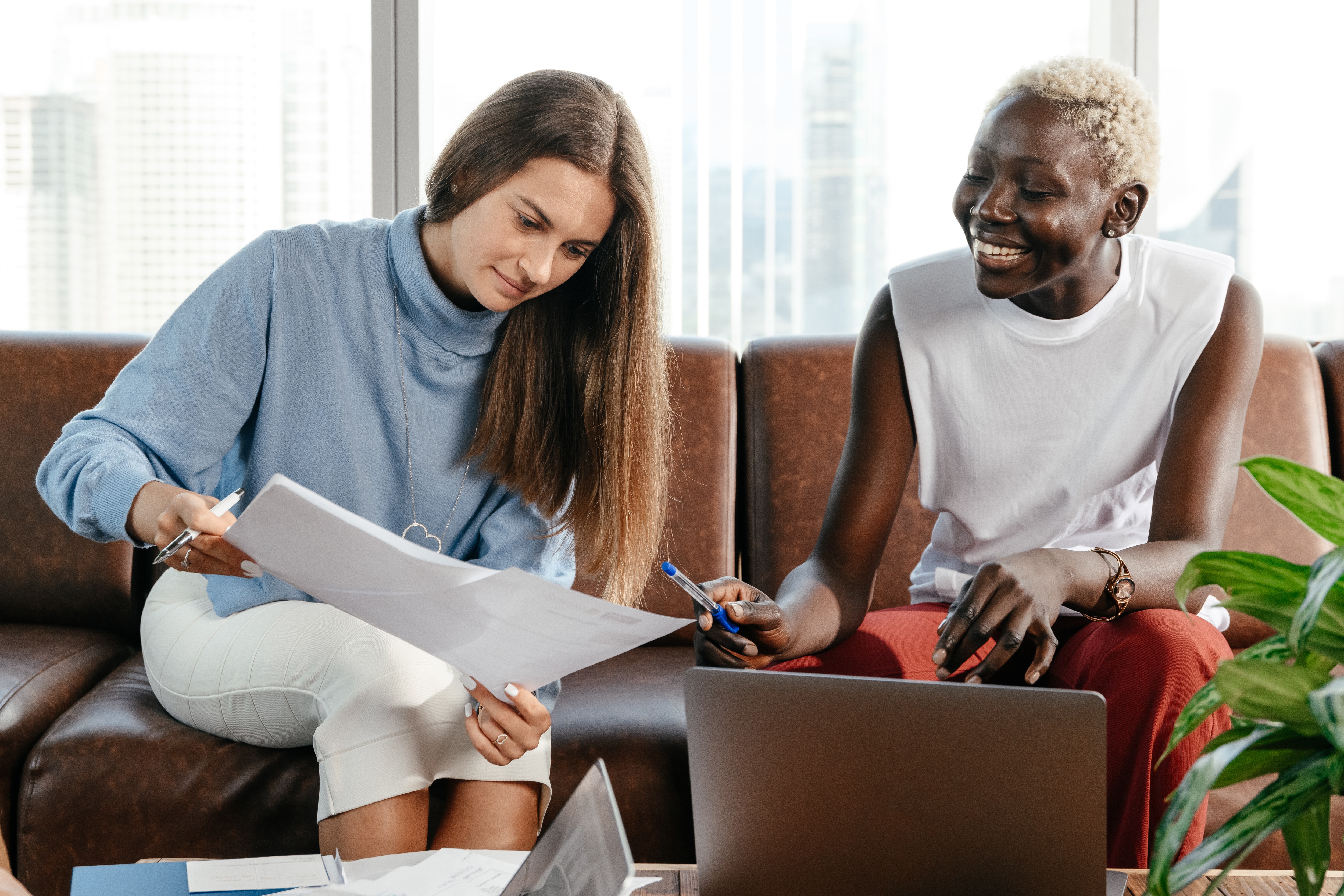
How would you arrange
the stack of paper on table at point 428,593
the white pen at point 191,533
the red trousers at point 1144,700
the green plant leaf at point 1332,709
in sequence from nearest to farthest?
the green plant leaf at point 1332,709 → the stack of paper on table at point 428,593 → the white pen at point 191,533 → the red trousers at point 1144,700

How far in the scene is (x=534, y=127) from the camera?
1238 mm

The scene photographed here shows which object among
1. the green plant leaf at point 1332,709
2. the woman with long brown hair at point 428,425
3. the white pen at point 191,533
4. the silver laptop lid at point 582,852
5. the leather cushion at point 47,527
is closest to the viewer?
the green plant leaf at point 1332,709

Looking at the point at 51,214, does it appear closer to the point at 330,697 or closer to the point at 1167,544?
the point at 330,697

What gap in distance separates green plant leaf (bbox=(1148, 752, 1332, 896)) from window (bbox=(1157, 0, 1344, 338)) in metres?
2.08

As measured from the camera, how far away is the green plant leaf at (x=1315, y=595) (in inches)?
14.8

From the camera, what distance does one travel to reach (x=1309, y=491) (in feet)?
1.42

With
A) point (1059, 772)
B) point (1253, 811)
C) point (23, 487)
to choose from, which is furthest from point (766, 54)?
point (1253, 811)

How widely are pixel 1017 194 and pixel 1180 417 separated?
0.34 meters

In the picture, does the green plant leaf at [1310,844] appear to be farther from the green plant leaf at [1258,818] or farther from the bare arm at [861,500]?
the bare arm at [861,500]

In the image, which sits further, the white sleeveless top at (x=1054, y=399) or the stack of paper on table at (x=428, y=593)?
the white sleeveless top at (x=1054, y=399)

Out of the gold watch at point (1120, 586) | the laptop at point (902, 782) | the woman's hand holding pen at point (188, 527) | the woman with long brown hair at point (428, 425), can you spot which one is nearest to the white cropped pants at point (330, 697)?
the woman with long brown hair at point (428, 425)

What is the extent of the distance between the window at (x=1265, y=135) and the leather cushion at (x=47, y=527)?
2.13 meters

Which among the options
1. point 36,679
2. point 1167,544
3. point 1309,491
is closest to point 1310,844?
point 1309,491

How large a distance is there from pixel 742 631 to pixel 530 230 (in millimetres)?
532
